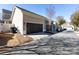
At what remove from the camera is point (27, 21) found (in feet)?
Answer: 14.7

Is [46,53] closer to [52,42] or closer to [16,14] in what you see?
[52,42]

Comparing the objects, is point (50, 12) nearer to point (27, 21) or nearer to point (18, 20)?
point (27, 21)

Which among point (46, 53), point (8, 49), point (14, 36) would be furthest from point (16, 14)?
point (46, 53)

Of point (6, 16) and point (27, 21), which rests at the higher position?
point (6, 16)

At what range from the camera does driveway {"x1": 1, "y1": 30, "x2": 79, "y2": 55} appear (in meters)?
4.25

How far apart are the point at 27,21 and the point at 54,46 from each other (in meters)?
0.88

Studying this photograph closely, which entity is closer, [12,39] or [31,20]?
[12,39]

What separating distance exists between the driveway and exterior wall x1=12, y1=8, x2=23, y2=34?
460 millimetres

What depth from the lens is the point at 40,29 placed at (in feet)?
15.2

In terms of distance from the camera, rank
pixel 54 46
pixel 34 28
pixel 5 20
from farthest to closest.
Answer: pixel 34 28, pixel 5 20, pixel 54 46

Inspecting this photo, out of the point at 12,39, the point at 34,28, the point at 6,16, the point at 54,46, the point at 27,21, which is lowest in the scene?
the point at 54,46

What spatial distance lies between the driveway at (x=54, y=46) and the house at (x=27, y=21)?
34 centimetres

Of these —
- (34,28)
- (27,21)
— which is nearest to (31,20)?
Result: (27,21)
